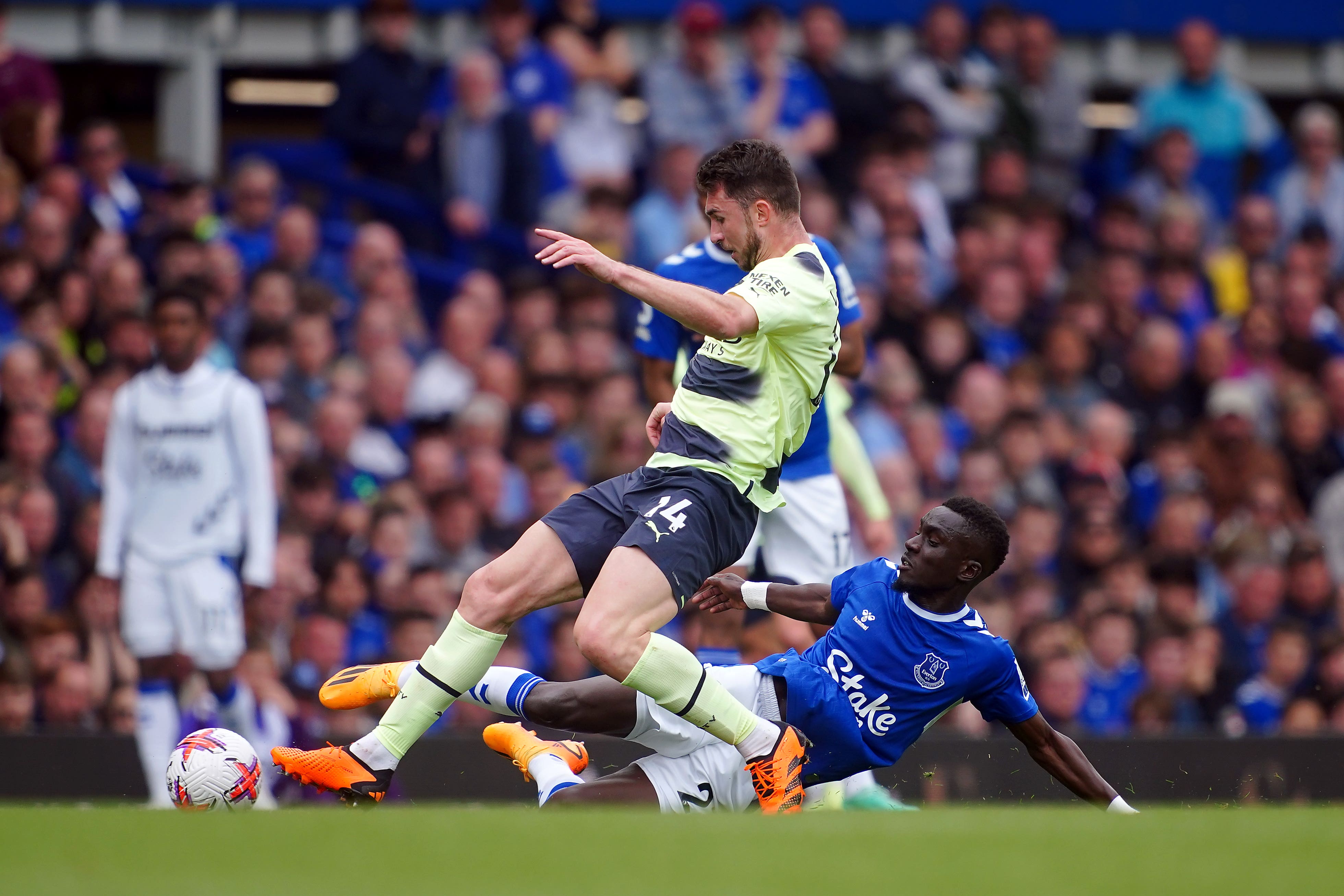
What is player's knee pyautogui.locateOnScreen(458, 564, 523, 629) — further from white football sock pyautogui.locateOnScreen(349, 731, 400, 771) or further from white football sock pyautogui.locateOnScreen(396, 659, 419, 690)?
white football sock pyautogui.locateOnScreen(349, 731, 400, 771)

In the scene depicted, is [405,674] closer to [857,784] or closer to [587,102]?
[857,784]

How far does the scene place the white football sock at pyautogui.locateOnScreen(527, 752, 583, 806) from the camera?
20.1 feet

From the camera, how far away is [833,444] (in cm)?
769

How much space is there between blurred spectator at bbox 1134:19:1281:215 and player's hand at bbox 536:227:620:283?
9187 mm

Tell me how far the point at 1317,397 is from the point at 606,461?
16.4ft

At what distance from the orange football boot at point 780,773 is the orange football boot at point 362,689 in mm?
1291

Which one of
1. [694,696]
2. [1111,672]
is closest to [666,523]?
[694,696]

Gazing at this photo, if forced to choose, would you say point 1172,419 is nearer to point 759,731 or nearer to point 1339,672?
point 1339,672

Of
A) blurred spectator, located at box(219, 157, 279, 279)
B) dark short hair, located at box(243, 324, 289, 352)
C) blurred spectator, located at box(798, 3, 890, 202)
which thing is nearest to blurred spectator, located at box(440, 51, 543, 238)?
blurred spectator, located at box(219, 157, 279, 279)

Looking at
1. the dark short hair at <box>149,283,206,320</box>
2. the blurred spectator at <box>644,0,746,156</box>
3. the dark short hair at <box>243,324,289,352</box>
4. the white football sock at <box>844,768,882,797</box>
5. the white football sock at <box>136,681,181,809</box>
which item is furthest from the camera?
the blurred spectator at <box>644,0,746,156</box>

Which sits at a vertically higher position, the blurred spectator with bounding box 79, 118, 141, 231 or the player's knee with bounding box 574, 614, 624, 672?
the blurred spectator with bounding box 79, 118, 141, 231

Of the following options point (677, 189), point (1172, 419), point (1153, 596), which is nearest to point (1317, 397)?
point (1172, 419)

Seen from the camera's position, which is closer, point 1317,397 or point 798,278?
point 798,278

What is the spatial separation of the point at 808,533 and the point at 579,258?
2.36 meters
